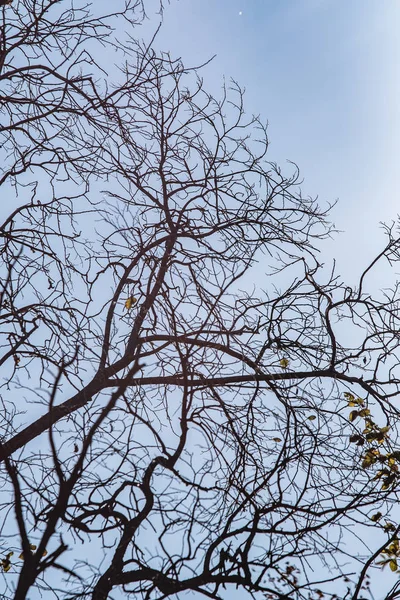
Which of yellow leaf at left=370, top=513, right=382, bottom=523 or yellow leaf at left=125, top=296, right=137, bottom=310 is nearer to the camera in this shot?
yellow leaf at left=370, top=513, right=382, bottom=523

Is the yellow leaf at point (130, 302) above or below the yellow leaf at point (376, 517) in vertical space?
above

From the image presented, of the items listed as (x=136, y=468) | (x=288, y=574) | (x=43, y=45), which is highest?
(x=43, y=45)

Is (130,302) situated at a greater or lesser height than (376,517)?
greater

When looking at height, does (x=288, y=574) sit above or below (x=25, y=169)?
below

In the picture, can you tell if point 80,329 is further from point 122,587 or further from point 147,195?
point 122,587

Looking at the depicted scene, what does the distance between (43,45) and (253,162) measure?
1.85 meters

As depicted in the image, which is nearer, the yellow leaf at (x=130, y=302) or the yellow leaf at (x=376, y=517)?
the yellow leaf at (x=376, y=517)

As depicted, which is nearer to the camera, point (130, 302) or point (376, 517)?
point (376, 517)

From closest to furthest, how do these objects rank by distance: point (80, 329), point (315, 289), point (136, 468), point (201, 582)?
point (201, 582)
point (136, 468)
point (80, 329)
point (315, 289)

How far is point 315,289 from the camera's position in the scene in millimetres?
4730

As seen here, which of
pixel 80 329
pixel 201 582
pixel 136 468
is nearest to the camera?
pixel 201 582

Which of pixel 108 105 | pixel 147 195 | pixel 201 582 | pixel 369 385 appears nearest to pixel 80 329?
pixel 147 195

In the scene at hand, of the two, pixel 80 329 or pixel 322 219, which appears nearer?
pixel 80 329

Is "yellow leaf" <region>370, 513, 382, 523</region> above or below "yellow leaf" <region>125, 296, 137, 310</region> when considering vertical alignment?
below
